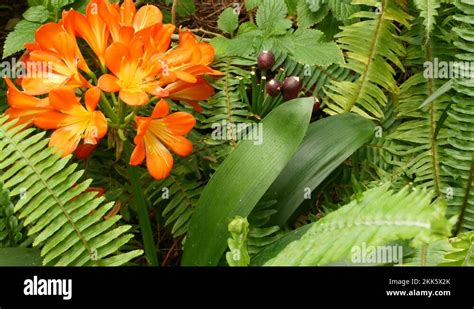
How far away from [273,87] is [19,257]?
3.41 feet

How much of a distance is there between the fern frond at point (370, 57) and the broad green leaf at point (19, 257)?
44.5 inches

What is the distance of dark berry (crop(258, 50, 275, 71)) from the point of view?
2371 millimetres

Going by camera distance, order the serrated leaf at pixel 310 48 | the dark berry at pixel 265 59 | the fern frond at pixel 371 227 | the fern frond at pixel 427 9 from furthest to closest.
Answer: the dark berry at pixel 265 59
the serrated leaf at pixel 310 48
the fern frond at pixel 427 9
the fern frond at pixel 371 227

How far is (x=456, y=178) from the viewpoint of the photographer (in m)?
2.12

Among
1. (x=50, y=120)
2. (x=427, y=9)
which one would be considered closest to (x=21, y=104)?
(x=50, y=120)

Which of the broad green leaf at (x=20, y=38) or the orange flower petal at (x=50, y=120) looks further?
the broad green leaf at (x=20, y=38)

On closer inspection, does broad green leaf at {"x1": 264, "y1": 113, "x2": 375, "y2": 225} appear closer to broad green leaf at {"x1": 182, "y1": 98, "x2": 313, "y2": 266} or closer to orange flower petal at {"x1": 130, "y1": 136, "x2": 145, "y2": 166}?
broad green leaf at {"x1": 182, "y1": 98, "x2": 313, "y2": 266}

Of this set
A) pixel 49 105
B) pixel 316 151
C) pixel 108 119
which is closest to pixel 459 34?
pixel 316 151

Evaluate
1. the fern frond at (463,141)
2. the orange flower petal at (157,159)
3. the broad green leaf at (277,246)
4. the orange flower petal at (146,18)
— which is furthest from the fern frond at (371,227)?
the orange flower petal at (146,18)

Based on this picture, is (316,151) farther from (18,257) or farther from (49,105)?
(18,257)

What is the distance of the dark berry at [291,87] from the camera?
2297mm

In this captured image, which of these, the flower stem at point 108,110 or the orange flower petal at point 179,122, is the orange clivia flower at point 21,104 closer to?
the flower stem at point 108,110

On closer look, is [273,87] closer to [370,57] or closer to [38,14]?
[370,57]
